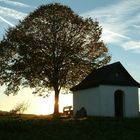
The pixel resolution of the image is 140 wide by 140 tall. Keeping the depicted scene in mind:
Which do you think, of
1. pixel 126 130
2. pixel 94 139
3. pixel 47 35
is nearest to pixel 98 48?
pixel 47 35

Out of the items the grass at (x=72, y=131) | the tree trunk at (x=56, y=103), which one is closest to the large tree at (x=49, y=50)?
the tree trunk at (x=56, y=103)

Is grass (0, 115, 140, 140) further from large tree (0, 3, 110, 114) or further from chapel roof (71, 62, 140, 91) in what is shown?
large tree (0, 3, 110, 114)

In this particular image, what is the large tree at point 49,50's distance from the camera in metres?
54.8

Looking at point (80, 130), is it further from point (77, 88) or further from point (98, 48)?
point (98, 48)

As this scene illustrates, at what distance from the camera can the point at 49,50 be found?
181 ft

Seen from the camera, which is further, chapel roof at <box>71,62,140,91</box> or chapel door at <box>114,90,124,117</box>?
chapel door at <box>114,90,124,117</box>

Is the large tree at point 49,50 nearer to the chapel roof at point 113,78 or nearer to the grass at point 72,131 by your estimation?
the chapel roof at point 113,78

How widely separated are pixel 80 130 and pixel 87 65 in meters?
26.3

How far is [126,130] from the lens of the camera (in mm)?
31703

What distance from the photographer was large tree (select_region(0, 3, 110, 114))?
5484cm

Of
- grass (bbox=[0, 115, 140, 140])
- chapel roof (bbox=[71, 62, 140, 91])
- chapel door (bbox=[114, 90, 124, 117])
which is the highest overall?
chapel roof (bbox=[71, 62, 140, 91])

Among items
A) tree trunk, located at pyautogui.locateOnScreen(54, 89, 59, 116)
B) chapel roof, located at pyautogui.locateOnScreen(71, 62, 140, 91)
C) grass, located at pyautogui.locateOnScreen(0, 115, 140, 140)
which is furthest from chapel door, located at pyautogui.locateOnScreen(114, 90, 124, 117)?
grass, located at pyautogui.locateOnScreen(0, 115, 140, 140)

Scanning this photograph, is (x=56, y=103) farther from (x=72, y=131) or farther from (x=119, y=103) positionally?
(x=72, y=131)

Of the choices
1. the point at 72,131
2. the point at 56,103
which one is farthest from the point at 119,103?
the point at 72,131
